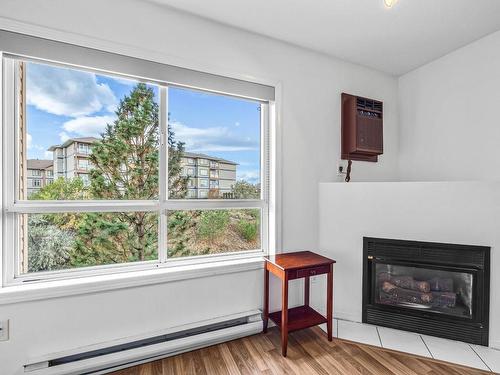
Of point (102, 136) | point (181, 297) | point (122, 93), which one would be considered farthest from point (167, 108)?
point (181, 297)

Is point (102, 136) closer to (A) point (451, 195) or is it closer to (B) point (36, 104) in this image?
(B) point (36, 104)

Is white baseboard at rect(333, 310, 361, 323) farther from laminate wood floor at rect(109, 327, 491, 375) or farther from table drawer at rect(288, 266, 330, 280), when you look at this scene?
table drawer at rect(288, 266, 330, 280)

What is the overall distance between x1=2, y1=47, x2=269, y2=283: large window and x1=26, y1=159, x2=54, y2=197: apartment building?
13 mm

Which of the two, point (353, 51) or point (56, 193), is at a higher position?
point (353, 51)

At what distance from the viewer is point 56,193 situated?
5.60 feet

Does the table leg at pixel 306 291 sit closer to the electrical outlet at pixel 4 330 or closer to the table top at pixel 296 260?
the table top at pixel 296 260

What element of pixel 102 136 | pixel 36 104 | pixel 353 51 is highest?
pixel 353 51

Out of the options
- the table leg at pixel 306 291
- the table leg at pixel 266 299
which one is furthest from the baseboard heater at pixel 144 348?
the table leg at pixel 306 291

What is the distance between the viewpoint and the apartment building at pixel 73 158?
1724mm

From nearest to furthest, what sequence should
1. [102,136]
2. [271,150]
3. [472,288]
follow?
[102,136] → [472,288] → [271,150]

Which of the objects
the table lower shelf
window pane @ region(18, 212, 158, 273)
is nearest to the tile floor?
the table lower shelf

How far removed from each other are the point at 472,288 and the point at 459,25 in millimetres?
2102

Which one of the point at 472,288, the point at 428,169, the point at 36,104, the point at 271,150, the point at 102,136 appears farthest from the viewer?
the point at 428,169

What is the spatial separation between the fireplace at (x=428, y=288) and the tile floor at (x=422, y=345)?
0.06 meters
